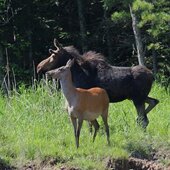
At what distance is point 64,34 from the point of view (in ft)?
74.7

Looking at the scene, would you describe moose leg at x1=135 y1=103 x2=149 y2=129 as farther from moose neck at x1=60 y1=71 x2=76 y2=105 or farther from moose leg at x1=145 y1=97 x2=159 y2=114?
moose neck at x1=60 y1=71 x2=76 y2=105

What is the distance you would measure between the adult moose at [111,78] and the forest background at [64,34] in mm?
9700

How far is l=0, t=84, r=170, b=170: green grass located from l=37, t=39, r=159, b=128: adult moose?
0.50 metres

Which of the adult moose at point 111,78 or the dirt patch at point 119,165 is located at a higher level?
the adult moose at point 111,78

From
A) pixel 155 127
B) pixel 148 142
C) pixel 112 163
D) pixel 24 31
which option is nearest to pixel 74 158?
pixel 112 163

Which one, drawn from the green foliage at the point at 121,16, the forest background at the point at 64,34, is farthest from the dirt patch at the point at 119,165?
the forest background at the point at 64,34

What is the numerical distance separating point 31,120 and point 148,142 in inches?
89.7

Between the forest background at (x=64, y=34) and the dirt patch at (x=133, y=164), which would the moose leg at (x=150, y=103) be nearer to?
the dirt patch at (x=133, y=164)


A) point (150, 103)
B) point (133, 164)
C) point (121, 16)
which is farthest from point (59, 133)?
point (121, 16)

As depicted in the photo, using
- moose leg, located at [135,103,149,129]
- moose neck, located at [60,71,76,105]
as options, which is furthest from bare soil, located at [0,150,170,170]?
moose leg, located at [135,103,149,129]

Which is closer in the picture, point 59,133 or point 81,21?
point 59,133

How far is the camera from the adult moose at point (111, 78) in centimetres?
1141

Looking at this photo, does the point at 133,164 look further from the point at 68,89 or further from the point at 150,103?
the point at 150,103

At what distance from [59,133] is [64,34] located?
12278 mm
